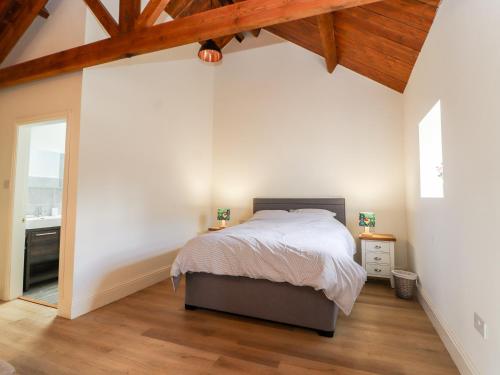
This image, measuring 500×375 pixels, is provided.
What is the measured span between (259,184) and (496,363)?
3.55 meters

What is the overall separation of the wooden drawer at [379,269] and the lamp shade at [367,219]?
0.54 metres

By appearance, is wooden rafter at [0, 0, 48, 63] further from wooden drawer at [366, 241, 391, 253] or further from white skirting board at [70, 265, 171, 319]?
wooden drawer at [366, 241, 391, 253]

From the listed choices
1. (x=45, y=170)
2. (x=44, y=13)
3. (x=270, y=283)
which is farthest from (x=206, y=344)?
(x=44, y=13)

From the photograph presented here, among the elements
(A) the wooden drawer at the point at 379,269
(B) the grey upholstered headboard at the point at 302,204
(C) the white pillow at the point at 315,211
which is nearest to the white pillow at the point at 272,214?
(C) the white pillow at the point at 315,211

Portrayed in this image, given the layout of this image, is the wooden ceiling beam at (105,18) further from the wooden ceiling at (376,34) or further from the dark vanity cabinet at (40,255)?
the dark vanity cabinet at (40,255)

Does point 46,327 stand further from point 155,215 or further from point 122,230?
point 155,215

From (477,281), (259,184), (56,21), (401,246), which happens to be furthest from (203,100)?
(477,281)

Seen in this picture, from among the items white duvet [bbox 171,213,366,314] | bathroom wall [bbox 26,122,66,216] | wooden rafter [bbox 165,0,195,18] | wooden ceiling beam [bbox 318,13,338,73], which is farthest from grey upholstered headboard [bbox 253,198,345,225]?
bathroom wall [bbox 26,122,66,216]

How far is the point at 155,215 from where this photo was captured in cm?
352

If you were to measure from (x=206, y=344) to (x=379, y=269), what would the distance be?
2507 millimetres

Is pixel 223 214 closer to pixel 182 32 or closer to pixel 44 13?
pixel 182 32

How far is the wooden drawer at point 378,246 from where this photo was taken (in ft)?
11.3

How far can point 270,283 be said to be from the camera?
2.30 m

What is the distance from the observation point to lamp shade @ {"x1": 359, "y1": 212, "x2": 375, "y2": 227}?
361 cm
